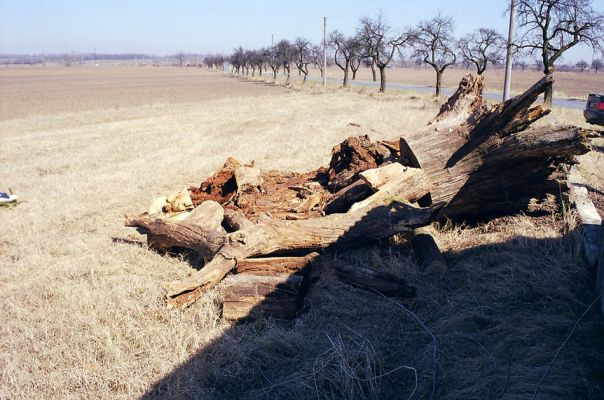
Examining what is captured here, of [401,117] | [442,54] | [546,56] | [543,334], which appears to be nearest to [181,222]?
[543,334]

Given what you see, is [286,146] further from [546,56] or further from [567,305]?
[546,56]

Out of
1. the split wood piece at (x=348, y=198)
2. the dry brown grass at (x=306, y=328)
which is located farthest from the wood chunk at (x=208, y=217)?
the split wood piece at (x=348, y=198)

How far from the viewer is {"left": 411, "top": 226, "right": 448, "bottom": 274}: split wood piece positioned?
4.97 metres

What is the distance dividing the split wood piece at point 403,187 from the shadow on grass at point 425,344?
1090 millimetres

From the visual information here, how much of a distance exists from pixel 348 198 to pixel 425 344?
297cm

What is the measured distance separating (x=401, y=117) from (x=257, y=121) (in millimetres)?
6266

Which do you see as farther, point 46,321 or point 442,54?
point 442,54

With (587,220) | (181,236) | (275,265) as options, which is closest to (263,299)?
(275,265)

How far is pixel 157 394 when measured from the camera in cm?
350

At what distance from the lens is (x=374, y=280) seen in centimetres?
463

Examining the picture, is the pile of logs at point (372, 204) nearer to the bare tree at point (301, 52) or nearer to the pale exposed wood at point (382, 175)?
the pale exposed wood at point (382, 175)

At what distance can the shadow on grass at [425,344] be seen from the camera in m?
3.31

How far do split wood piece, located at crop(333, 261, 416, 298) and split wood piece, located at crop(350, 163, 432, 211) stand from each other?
3.90ft

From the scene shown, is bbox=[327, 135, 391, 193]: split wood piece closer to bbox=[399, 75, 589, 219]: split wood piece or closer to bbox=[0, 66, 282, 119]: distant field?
bbox=[399, 75, 589, 219]: split wood piece
